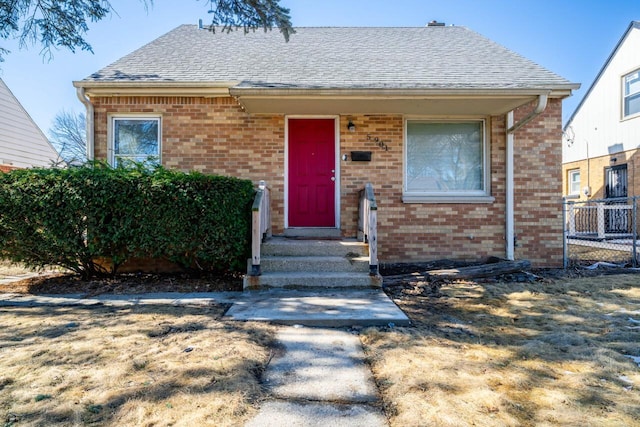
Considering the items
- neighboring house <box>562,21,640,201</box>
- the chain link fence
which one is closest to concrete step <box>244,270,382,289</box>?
the chain link fence

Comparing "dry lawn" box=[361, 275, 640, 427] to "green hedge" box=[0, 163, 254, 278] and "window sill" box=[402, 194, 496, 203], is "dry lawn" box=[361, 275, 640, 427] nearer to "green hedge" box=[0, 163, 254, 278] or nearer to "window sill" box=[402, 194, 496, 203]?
"window sill" box=[402, 194, 496, 203]

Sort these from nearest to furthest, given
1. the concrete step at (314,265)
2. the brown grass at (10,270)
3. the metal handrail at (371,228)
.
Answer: the metal handrail at (371,228), the concrete step at (314,265), the brown grass at (10,270)

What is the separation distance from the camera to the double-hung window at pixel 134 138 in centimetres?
691

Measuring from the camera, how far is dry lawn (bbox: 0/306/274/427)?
2018 mm

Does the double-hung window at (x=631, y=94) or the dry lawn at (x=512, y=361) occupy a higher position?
the double-hung window at (x=631, y=94)

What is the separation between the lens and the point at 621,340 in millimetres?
3248

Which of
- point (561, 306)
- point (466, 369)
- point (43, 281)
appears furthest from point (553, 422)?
point (43, 281)

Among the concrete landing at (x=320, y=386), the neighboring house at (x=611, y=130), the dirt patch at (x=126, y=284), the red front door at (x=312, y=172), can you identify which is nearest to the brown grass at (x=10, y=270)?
the dirt patch at (x=126, y=284)

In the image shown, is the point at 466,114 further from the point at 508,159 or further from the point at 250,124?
the point at 250,124

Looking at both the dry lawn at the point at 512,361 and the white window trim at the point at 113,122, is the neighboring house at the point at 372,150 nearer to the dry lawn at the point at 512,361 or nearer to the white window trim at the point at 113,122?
the white window trim at the point at 113,122

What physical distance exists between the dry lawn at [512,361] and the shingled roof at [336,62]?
10.7 feet

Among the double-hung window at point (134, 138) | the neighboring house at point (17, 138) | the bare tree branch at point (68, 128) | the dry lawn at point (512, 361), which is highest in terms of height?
the bare tree branch at point (68, 128)

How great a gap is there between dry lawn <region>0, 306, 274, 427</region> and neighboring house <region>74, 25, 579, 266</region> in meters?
3.51

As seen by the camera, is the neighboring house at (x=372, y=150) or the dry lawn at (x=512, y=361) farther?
the neighboring house at (x=372, y=150)
